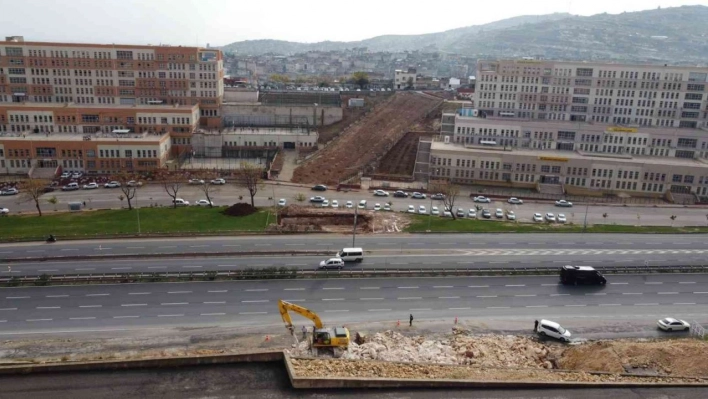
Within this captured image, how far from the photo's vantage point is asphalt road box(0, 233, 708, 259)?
171 feet

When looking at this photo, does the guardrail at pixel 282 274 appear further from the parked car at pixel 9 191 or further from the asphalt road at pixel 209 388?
the parked car at pixel 9 191

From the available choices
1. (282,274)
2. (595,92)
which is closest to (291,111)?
(595,92)

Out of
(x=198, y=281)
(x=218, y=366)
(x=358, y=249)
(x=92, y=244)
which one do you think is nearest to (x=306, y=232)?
(x=358, y=249)

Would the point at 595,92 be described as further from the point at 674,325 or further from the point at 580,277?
the point at 674,325

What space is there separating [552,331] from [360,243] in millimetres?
23332

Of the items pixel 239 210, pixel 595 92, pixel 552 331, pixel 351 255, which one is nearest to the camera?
pixel 552 331

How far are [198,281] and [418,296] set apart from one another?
1854cm

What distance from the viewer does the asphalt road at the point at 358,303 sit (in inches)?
1491

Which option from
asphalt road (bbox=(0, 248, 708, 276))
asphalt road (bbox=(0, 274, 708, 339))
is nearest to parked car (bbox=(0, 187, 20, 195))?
asphalt road (bbox=(0, 248, 708, 276))

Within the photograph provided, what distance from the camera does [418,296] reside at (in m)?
42.4

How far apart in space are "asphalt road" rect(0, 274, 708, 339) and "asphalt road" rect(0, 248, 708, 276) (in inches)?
133

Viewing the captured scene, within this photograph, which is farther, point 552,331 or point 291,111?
point 291,111

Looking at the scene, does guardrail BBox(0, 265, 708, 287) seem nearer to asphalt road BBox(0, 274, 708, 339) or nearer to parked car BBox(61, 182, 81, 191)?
asphalt road BBox(0, 274, 708, 339)

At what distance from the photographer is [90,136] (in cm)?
8944
